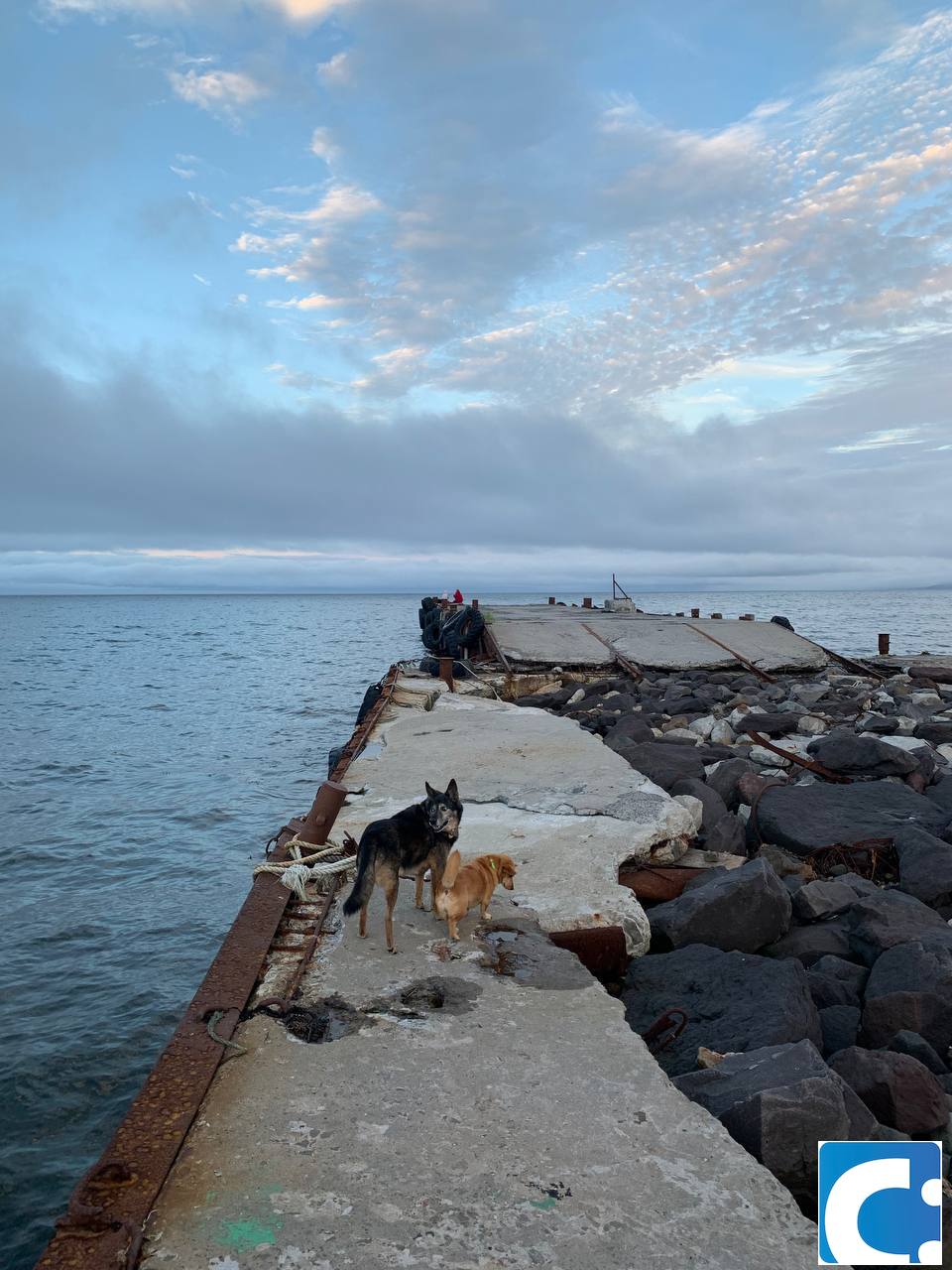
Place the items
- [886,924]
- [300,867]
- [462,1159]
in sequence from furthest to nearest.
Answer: [886,924], [300,867], [462,1159]

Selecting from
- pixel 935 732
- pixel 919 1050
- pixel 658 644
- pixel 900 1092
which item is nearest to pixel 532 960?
pixel 900 1092

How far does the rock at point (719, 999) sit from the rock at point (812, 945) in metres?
0.80

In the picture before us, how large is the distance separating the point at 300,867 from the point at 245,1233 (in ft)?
7.94

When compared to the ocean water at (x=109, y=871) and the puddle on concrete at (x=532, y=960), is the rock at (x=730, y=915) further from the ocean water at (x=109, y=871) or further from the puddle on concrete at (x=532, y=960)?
the ocean water at (x=109, y=871)

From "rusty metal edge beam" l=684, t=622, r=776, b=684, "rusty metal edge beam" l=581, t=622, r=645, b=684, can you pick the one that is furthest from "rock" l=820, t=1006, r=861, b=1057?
"rusty metal edge beam" l=684, t=622, r=776, b=684

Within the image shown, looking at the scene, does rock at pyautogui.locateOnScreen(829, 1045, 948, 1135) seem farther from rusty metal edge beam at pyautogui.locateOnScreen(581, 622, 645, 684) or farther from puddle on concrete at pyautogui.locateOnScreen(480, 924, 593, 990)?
rusty metal edge beam at pyautogui.locateOnScreen(581, 622, 645, 684)

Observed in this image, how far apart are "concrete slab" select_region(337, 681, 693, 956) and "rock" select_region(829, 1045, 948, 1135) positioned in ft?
4.59

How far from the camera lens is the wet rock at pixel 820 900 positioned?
5.20 metres

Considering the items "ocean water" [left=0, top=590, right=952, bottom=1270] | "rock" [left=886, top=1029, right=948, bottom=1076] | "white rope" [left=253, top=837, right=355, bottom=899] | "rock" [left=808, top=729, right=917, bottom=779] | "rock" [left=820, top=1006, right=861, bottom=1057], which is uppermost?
"white rope" [left=253, top=837, right=355, bottom=899]

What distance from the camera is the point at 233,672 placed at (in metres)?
31.7

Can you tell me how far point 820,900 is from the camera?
5.23 metres

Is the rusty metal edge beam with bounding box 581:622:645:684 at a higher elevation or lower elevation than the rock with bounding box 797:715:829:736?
higher

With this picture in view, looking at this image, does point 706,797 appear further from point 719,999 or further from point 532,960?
point 532,960

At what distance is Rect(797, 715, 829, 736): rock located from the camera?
11.1 m
